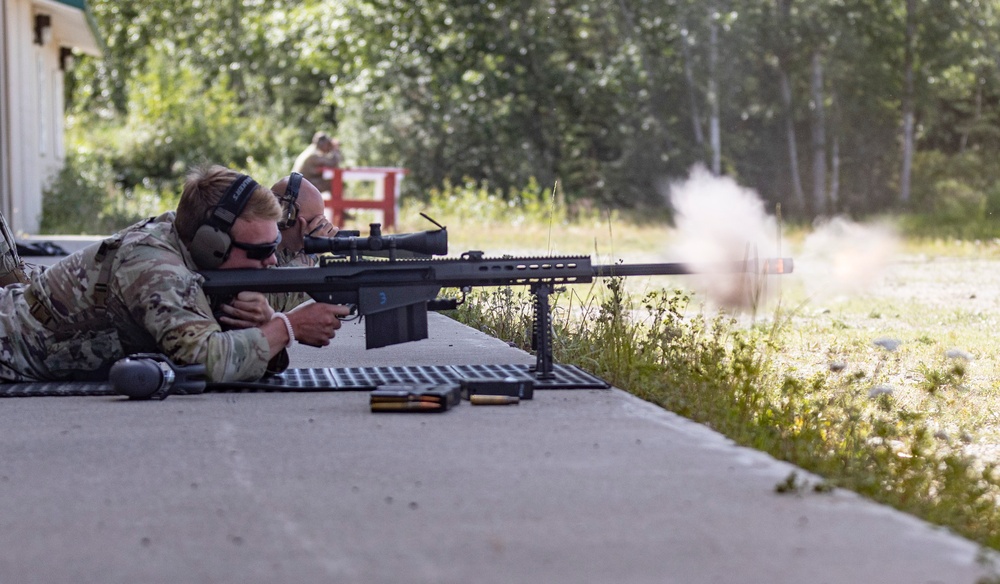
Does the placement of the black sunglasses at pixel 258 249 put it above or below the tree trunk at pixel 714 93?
below

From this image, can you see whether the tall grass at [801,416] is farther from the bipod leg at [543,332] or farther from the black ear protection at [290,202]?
the black ear protection at [290,202]

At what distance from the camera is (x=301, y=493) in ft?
12.8

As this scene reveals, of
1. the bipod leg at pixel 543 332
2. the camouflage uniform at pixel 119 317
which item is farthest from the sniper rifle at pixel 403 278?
the camouflage uniform at pixel 119 317

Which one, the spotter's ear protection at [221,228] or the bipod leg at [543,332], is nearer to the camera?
the spotter's ear protection at [221,228]

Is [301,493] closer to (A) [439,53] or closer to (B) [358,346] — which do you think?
→ (B) [358,346]

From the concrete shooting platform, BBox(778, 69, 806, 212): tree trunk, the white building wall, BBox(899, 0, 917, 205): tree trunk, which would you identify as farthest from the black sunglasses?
BBox(778, 69, 806, 212): tree trunk

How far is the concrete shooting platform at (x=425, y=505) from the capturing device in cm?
316

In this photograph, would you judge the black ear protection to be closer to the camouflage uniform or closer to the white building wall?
the camouflage uniform

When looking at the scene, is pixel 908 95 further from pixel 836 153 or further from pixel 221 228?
pixel 221 228

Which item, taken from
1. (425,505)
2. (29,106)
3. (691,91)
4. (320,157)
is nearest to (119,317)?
(425,505)

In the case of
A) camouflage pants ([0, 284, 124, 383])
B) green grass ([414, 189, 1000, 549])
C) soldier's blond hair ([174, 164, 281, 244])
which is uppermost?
soldier's blond hair ([174, 164, 281, 244])

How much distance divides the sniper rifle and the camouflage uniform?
0.76 ft

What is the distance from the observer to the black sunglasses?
5609mm

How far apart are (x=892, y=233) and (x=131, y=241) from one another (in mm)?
22784
